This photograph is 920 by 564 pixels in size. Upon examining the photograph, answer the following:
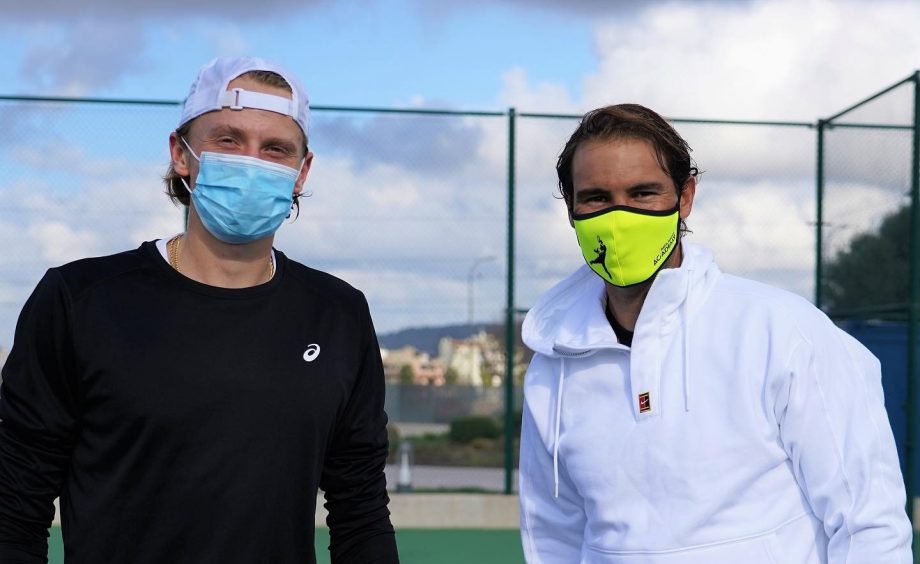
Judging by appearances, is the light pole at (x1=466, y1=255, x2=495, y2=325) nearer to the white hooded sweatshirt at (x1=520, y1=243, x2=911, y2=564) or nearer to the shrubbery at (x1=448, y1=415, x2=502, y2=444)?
the shrubbery at (x1=448, y1=415, x2=502, y2=444)

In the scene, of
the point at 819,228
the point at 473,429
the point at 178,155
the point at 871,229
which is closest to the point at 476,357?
the point at 473,429

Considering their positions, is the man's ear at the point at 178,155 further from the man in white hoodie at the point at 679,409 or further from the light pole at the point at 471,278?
the light pole at the point at 471,278

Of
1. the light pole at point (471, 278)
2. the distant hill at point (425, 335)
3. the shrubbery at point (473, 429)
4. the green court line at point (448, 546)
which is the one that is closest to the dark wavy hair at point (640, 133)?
the green court line at point (448, 546)

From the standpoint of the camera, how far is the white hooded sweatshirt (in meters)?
2.38

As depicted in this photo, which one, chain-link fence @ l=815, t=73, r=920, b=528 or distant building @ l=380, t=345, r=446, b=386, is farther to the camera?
distant building @ l=380, t=345, r=446, b=386

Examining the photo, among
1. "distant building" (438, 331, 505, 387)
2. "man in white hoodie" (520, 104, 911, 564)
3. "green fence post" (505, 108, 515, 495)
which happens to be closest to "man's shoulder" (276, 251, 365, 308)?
"man in white hoodie" (520, 104, 911, 564)

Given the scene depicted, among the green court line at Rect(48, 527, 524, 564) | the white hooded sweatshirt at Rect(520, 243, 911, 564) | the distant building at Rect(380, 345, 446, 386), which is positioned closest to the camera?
the white hooded sweatshirt at Rect(520, 243, 911, 564)

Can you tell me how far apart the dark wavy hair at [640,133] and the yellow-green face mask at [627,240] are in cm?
10

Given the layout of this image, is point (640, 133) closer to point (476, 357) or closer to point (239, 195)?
point (239, 195)

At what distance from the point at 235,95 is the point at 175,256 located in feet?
1.24

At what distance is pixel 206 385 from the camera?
96.8 inches

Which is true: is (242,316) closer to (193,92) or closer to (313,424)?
(313,424)

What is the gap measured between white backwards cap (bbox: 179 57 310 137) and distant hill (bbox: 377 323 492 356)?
6174mm

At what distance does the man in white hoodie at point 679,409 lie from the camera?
7.86 ft
